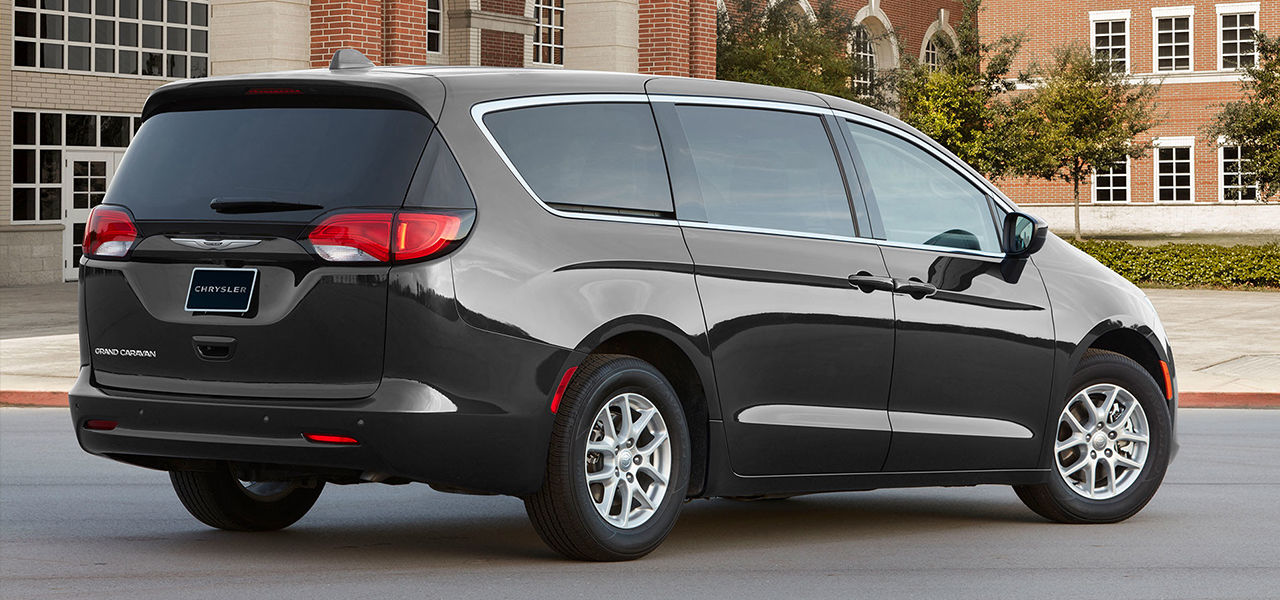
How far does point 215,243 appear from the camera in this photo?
20.9ft

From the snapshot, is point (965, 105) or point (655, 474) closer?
point (655, 474)

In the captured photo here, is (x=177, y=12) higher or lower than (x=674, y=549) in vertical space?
higher

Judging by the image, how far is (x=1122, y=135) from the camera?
45875 mm

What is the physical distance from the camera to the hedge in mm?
30297

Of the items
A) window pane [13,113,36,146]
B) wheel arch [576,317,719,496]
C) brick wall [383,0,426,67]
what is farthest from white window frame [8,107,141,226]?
wheel arch [576,317,719,496]

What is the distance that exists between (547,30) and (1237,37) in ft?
83.4

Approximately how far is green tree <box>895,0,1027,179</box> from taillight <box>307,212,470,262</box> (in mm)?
33981

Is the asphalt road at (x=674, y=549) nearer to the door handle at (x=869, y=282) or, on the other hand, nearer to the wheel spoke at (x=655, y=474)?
the wheel spoke at (x=655, y=474)

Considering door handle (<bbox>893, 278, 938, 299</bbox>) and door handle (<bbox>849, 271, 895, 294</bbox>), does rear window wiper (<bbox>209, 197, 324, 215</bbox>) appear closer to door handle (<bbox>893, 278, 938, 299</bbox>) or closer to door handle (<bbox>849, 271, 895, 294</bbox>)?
door handle (<bbox>849, 271, 895, 294</bbox>)

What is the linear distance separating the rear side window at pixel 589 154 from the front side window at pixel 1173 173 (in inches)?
2020

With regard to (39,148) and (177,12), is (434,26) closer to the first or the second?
(177,12)

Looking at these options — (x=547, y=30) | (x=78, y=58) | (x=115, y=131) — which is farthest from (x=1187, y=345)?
(x=547, y=30)

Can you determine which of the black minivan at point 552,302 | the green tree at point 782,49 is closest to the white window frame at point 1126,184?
the green tree at point 782,49

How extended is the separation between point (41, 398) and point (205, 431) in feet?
28.5
